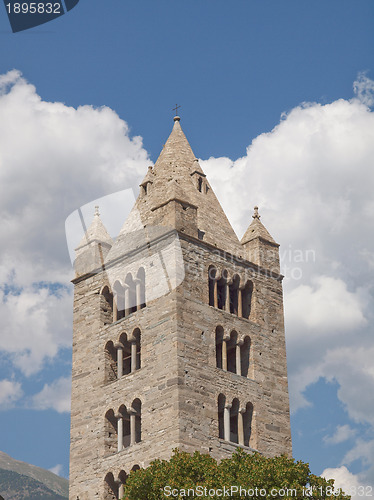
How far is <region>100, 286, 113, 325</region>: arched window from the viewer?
5019cm

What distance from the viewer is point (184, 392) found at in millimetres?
44375

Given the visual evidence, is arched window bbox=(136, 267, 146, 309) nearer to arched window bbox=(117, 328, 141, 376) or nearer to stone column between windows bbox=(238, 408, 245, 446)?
arched window bbox=(117, 328, 141, 376)

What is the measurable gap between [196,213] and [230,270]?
328cm

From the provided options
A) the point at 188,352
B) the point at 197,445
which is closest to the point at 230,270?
the point at 188,352

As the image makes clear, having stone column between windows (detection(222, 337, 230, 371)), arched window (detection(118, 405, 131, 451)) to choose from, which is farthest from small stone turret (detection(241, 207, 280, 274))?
arched window (detection(118, 405, 131, 451))

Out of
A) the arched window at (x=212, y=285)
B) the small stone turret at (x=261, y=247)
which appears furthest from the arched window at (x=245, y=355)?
the small stone turret at (x=261, y=247)

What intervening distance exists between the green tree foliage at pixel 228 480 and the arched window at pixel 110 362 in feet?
31.2

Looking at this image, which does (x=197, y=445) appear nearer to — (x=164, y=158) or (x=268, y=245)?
(x=268, y=245)

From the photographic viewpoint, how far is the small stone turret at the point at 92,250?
5203cm

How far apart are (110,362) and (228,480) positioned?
507 inches

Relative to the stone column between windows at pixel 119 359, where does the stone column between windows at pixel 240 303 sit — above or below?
above

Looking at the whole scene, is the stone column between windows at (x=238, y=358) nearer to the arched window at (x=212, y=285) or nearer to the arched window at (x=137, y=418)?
the arched window at (x=212, y=285)

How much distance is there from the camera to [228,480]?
122ft
